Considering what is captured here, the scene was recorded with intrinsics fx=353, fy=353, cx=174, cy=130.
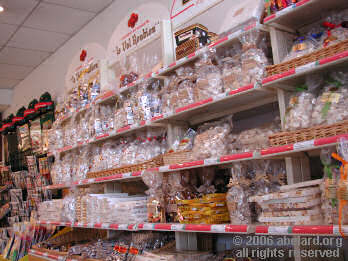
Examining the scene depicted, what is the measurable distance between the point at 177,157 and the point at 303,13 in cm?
126

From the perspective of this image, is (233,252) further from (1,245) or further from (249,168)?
(1,245)

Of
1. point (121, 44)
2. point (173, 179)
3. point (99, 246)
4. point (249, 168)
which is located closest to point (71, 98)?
point (121, 44)

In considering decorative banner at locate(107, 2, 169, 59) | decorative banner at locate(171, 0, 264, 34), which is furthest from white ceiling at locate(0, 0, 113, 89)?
decorative banner at locate(171, 0, 264, 34)

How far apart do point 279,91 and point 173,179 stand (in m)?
1.07

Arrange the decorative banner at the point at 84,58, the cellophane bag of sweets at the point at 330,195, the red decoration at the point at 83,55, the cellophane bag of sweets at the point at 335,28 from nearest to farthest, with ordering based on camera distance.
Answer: the cellophane bag of sweets at the point at 330,195 → the cellophane bag of sweets at the point at 335,28 → the decorative banner at the point at 84,58 → the red decoration at the point at 83,55

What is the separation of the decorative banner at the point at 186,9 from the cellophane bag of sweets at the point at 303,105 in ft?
4.83

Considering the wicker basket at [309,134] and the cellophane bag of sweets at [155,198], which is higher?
the wicker basket at [309,134]

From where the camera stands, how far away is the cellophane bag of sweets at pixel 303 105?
1.90m

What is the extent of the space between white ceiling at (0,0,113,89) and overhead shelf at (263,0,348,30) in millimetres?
3010

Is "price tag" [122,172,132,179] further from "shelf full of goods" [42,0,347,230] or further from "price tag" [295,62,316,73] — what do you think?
"price tag" [295,62,316,73]

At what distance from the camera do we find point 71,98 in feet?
14.2

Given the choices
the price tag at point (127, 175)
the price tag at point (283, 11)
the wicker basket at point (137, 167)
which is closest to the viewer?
the price tag at point (283, 11)

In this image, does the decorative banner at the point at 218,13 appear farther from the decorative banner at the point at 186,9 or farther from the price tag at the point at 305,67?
the price tag at the point at 305,67

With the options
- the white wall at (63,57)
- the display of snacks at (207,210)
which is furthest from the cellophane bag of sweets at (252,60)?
the white wall at (63,57)
